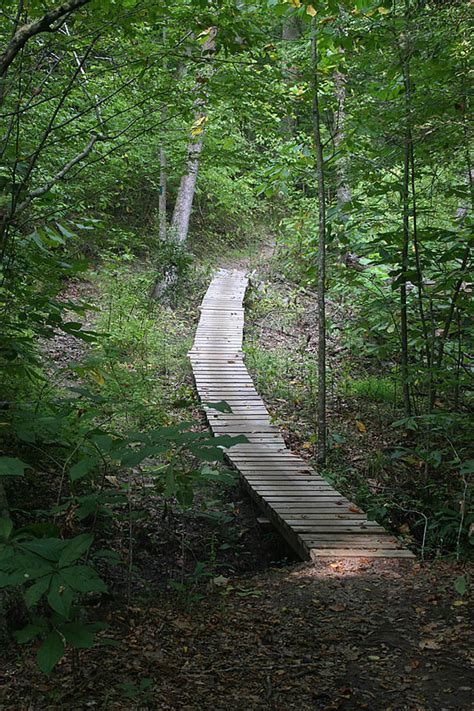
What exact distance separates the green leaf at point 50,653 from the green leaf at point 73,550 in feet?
0.74

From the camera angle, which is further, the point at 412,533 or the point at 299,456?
the point at 299,456

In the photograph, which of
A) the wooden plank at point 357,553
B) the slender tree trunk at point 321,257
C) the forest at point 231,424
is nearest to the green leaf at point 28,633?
the forest at point 231,424

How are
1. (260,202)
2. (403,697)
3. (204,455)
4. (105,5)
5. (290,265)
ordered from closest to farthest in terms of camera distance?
1. (204,455)
2. (403,697)
3. (105,5)
4. (290,265)
5. (260,202)

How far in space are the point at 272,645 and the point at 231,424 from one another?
5.02 metres

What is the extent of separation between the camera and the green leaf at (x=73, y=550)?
6.21ft

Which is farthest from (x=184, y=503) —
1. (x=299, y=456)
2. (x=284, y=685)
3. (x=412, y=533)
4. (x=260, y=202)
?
(x=260, y=202)

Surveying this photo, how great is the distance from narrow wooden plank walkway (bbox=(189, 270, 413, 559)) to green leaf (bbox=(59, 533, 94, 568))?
5.98ft

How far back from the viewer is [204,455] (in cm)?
232

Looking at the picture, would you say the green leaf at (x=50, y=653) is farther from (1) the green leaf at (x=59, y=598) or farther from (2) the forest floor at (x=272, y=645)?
(2) the forest floor at (x=272, y=645)

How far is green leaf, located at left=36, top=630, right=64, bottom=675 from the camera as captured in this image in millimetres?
1763

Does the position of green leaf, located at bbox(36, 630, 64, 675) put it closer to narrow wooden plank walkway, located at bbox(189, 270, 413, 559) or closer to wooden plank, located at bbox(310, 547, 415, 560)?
narrow wooden plank walkway, located at bbox(189, 270, 413, 559)

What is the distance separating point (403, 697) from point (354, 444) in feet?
17.9

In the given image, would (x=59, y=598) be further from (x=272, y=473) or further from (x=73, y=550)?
(x=272, y=473)

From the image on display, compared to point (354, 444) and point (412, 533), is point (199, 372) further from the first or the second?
point (412, 533)
